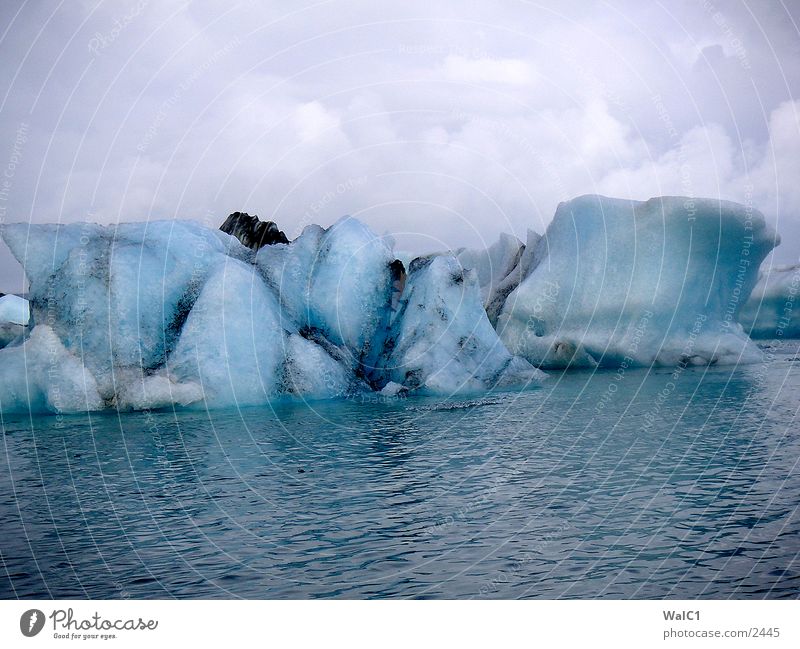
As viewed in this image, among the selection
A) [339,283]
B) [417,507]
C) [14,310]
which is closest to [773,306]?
[339,283]

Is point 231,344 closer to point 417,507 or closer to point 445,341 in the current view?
point 445,341

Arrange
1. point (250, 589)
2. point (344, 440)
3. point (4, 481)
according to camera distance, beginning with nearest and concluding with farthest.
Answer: point (250, 589), point (4, 481), point (344, 440)

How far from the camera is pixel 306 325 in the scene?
950 inches

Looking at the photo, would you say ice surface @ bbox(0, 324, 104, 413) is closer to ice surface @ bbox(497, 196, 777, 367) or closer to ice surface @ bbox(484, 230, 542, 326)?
ice surface @ bbox(497, 196, 777, 367)

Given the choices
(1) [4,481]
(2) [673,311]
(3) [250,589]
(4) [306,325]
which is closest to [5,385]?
(4) [306,325]

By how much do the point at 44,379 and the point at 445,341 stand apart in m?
12.2

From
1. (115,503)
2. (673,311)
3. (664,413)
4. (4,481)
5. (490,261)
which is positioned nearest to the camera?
(115,503)

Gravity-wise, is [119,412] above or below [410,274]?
below

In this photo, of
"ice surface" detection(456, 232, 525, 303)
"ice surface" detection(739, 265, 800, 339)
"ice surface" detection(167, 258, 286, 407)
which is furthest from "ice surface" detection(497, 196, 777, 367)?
"ice surface" detection(167, 258, 286, 407)

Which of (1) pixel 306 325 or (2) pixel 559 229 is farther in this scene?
(2) pixel 559 229

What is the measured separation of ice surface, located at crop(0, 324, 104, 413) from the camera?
787 inches

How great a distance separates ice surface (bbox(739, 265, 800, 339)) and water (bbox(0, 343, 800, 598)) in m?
27.4

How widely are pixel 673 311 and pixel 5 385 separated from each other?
2461 centimetres

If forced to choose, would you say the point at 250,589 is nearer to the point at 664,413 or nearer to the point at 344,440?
the point at 344,440
